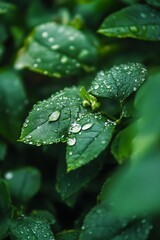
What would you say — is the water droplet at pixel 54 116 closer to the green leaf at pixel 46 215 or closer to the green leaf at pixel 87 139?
the green leaf at pixel 87 139

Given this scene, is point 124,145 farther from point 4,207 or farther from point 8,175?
point 8,175

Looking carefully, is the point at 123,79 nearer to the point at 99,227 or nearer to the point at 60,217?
the point at 99,227

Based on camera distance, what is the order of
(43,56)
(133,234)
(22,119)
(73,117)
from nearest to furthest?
(133,234), (73,117), (43,56), (22,119)

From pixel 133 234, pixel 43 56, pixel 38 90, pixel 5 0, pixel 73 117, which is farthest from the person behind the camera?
pixel 5 0

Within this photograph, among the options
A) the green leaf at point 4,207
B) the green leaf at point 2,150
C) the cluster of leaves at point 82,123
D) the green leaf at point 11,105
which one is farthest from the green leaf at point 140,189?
the green leaf at point 11,105

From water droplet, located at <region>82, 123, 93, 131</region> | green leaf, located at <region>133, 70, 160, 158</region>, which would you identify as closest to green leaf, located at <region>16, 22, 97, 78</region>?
water droplet, located at <region>82, 123, 93, 131</region>

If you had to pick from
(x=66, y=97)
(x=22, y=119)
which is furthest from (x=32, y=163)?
(x=66, y=97)

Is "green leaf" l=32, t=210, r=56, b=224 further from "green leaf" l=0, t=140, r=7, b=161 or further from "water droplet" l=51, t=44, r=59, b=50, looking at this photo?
"water droplet" l=51, t=44, r=59, b=50
